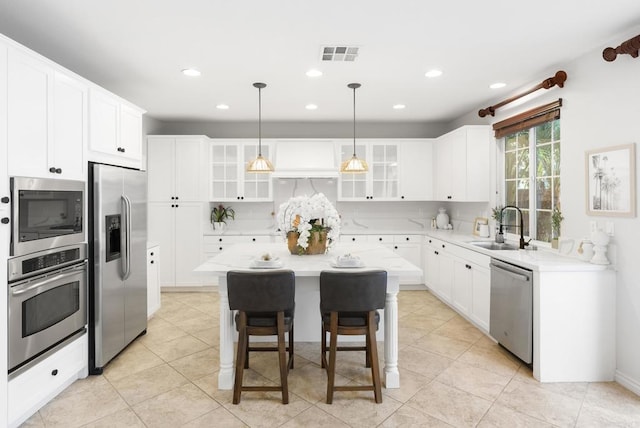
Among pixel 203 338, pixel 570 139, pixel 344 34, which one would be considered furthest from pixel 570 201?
pixel 203 338

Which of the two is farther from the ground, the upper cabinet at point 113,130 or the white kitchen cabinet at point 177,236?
the upper cabinet at point 113,130

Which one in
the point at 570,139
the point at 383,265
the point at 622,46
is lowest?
the point at 383,265

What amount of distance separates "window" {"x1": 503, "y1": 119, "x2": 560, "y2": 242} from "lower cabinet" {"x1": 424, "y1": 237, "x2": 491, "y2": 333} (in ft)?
2.37

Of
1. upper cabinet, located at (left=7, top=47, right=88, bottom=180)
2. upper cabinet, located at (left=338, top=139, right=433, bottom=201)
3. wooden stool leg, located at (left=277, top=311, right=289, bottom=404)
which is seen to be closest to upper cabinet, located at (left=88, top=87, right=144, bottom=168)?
upper cabinet, located at (left=7, top=47, right=88, bottom=180)

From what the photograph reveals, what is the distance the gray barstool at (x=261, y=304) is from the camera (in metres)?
2.48

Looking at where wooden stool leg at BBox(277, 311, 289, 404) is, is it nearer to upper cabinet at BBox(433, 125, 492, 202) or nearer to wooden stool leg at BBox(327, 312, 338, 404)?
wooden stool leg at BBox(327, 312, 338, 404)

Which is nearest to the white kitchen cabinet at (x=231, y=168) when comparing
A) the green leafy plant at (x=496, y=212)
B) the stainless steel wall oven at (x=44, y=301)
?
the stainless steel wall oven at (x=44, y=301)

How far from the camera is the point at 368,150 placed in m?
5.92

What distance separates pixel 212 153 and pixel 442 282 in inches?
152

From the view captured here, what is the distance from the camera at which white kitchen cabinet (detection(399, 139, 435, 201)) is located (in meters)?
5.92

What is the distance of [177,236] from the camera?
5.55m

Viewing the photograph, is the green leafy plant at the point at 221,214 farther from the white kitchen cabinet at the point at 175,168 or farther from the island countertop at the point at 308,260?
the island countertop at the point at 308,260

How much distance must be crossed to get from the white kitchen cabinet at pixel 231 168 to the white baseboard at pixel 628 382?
4572mm

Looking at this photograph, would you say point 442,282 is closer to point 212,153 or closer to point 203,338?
point 203,338
